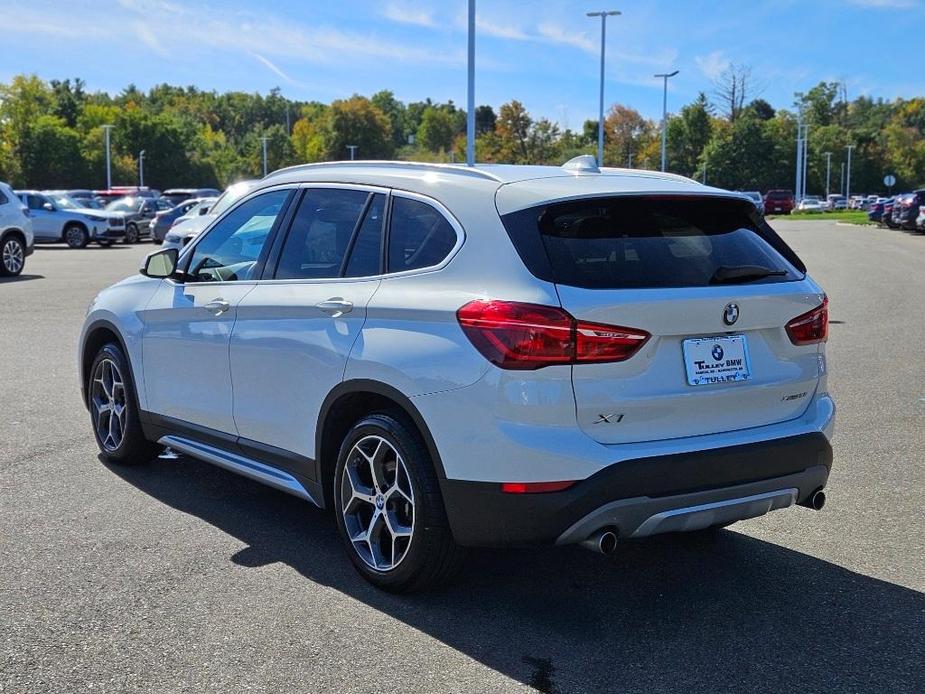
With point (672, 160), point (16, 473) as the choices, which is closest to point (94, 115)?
point (672, 160)

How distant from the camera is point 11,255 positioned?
2069cm

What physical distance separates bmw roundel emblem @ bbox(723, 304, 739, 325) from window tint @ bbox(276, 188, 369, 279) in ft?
5.55

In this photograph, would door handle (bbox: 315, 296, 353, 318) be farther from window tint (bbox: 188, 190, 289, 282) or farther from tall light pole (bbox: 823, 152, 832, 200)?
tall light pole (bbox: 823, 152, 832, 200)

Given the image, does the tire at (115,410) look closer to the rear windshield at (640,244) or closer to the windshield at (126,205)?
the rear windshield at (640,244)

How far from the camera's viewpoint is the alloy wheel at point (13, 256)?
20609 millimetres

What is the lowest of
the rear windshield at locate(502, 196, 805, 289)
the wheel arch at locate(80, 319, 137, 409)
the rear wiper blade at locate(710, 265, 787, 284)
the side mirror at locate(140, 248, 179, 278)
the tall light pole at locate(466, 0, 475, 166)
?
the wheel arch at locate(80, 319, 137, 409)

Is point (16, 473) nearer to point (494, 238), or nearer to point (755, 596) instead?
point (494, 238)

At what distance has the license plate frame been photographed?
3.96 m

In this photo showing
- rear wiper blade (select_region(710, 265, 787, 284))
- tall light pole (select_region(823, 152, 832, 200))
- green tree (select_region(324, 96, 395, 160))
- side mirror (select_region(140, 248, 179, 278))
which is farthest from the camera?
tall light pole (select_region(823, 152, 832, 200))

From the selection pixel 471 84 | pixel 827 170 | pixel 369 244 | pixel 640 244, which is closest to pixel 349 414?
pixel 369 244

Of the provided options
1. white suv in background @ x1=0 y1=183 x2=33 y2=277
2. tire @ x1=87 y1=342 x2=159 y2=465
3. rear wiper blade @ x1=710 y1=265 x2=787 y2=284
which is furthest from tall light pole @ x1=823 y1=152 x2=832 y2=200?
rear wiper blade @ x1=710 y1=265 x2=787 y2=284

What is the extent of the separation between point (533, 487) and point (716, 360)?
89 cm

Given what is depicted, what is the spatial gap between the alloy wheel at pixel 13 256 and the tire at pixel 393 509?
59.7 feet

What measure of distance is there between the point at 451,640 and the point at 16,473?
11.4ft
